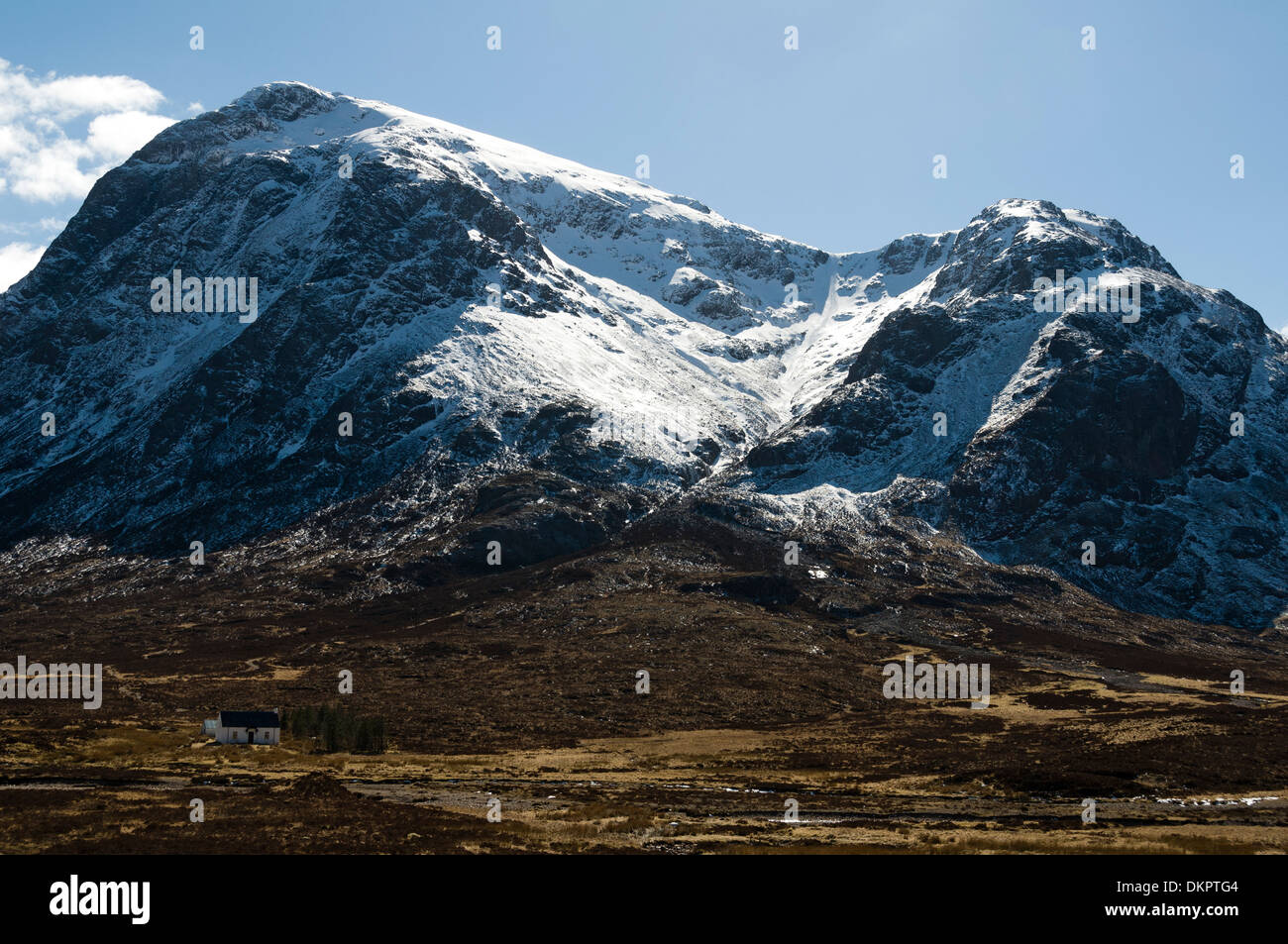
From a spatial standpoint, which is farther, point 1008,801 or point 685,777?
point 685,777

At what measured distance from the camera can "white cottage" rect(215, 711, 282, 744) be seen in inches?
3720

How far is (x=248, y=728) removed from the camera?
95.1m

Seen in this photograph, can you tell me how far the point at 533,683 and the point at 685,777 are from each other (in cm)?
6262

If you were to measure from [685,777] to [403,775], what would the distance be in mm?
23069

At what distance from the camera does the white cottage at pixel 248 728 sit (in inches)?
3720

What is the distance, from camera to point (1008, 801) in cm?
7019
